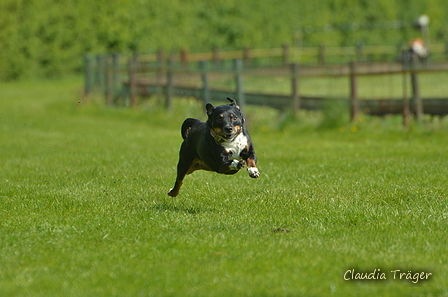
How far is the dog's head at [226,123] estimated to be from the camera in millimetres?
7500

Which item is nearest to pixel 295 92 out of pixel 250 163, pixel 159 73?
pixel 159 73

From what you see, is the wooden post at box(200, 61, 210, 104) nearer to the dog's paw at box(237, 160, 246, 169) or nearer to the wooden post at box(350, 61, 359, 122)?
the wooden post at box(350, 61, 359, 122)

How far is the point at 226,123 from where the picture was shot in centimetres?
750

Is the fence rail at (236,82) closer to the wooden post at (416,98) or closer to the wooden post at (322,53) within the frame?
the wooden post at (416,98)

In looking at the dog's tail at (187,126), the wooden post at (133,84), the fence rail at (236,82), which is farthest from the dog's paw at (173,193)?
the wooden post at (133,84)

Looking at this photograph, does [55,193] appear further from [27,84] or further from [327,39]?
[327,39]

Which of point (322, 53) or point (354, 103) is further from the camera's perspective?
point (322, 53)

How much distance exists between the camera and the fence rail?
17344 mm

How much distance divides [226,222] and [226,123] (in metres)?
1.04

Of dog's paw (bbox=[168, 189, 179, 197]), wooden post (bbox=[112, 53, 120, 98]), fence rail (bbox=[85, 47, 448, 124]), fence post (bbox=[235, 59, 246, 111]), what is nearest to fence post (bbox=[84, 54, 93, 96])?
fence rail (bbox=[85, 47, 448, 124])

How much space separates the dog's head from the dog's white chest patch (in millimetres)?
72

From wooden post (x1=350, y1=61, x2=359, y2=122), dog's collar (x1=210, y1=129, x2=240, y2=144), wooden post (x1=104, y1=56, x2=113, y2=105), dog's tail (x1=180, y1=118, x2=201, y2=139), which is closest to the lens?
dog's collar (x1=210, y1=129, x2=240, y2=144)

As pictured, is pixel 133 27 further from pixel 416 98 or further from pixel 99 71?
pixel 416 98

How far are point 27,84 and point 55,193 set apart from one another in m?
28.1
